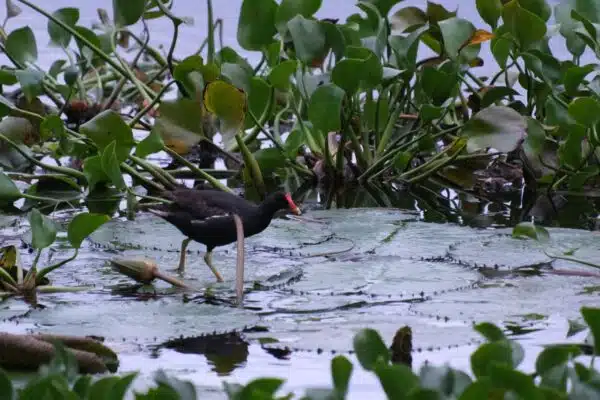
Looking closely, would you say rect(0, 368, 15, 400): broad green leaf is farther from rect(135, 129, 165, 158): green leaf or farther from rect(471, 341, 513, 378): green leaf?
rect(135, 129, 165, 158): green leaf

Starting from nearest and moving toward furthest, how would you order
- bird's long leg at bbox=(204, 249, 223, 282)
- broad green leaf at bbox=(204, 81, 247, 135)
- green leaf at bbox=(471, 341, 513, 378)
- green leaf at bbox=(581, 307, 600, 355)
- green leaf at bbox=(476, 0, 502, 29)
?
green leaf at bbox=(471, 341, 513, 378) → green leaf at bbox=(581, 307, 600, 355) → bird's long leg at bbox=(204, 249, 223, 282) → broad green leaf at bbox=(204, 81, 247, 135) → green leaf at bbox=(476, 0, 502, 29)

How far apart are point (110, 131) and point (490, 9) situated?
185 centimetres

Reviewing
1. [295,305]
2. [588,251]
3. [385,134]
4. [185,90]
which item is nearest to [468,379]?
[295,305]

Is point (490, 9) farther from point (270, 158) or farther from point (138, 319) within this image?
point (138, 319)

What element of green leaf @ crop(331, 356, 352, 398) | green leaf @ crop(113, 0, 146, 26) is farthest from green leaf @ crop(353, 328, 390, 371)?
green leaf @ crop(113, 0, 146, 26)

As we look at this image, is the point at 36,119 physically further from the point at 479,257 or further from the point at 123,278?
the point at 479,257

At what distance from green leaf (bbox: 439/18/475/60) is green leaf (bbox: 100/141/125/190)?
164cm

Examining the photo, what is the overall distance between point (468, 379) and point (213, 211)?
2.37 metres

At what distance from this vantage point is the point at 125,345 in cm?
347

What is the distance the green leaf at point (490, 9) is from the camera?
570 centimetres

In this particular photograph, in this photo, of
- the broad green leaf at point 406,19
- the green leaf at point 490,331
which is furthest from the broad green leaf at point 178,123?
the green leaf at point 490,331

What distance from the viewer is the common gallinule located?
4504 mm

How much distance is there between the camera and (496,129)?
521cm

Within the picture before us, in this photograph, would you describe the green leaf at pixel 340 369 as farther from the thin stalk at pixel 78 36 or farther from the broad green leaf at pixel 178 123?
the thin stalk at pixel 78 36
